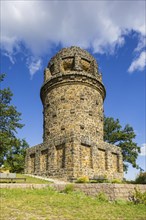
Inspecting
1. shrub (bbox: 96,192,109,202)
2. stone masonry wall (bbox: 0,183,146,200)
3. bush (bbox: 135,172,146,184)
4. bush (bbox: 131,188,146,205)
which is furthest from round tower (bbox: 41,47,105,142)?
bush (bbox: 131,188,146,205)

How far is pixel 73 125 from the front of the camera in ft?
66.4

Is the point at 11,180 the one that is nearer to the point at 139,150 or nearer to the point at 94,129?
the point at 94,129

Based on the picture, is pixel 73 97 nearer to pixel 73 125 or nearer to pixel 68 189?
pixel 73 125

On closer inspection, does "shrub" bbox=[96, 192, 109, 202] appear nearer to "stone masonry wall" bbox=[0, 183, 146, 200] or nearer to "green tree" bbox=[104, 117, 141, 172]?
"stone masonry wall" bbox=[0, 183, 146, 200]

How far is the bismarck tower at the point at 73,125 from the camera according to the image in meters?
18.2

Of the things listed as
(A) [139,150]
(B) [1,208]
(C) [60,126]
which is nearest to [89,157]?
(C) [60,126]

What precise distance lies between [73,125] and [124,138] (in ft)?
41.4

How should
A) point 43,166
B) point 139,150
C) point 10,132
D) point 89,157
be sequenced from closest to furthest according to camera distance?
point 89,157, point 43,166, point 10,132, point 139,150

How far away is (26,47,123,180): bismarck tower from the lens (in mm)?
18188

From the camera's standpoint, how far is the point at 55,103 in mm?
21859

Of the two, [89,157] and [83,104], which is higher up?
[83,104]

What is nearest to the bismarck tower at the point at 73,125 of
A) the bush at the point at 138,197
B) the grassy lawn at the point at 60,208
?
the bush at the point at 138,197

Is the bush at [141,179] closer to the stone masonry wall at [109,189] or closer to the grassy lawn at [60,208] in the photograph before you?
the stone masonry wall at [109,189]

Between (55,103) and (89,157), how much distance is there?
20.1 ft
